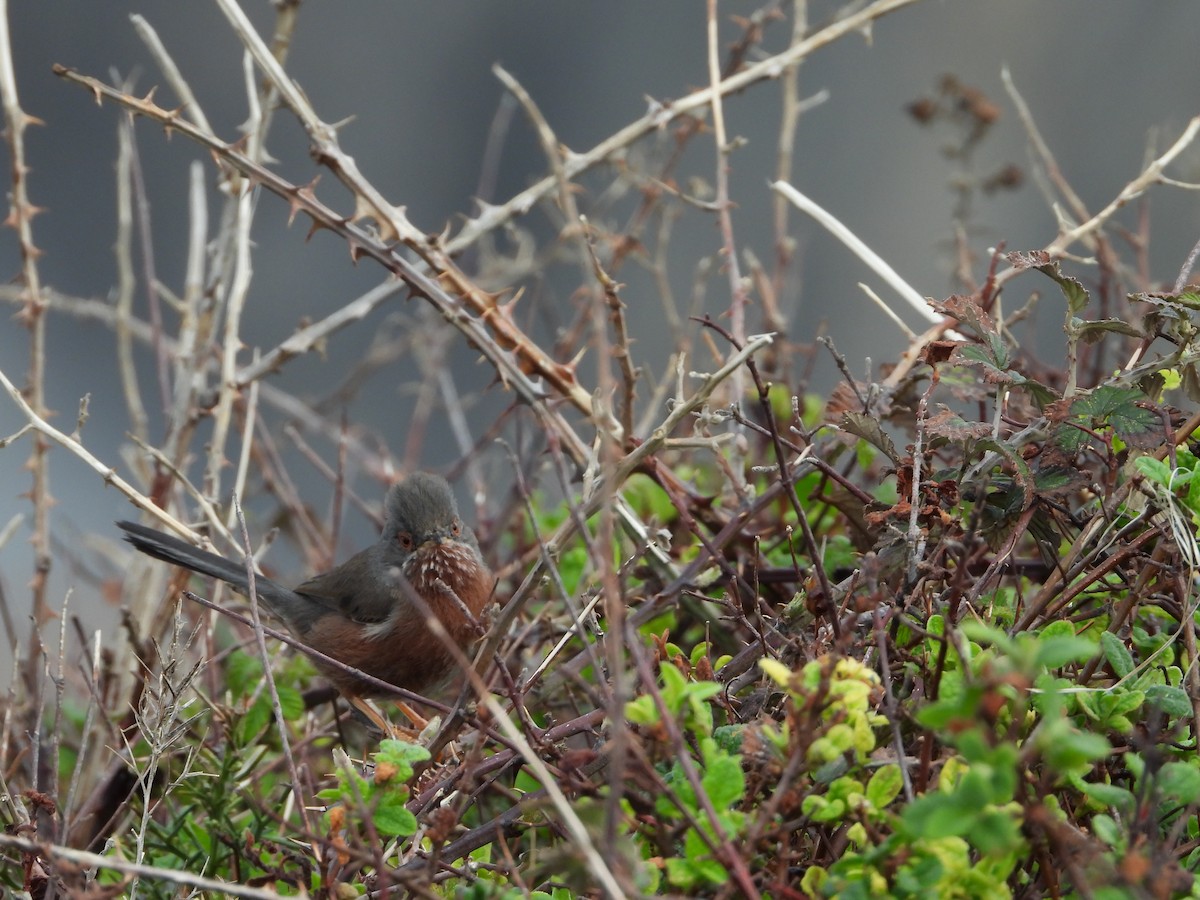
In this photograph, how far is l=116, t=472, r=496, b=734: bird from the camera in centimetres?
418

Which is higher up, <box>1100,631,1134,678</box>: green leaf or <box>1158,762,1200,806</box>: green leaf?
<box>1100,631,1134,678</box>: green leaf

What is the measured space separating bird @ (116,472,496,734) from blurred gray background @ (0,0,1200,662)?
377 cm

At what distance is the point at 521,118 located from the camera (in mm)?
8734

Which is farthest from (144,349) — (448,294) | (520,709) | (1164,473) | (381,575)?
(1164,473)

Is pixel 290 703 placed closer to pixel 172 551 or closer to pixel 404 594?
pixel 172 551

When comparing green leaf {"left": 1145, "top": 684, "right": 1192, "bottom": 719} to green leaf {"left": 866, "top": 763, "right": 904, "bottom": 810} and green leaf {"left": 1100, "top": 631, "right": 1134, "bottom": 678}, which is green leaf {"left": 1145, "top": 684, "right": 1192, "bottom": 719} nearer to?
green leaf {"left": 1100, "top": 631, "right": 1134, "bottom": 678}

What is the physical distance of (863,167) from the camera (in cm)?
840

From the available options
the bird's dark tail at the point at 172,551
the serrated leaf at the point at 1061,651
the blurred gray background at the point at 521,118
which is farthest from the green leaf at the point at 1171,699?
the blurred gray background at the point at 521,118

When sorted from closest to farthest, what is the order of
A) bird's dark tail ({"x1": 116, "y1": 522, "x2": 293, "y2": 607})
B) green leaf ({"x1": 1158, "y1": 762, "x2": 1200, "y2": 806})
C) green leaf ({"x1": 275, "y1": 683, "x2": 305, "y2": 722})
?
green leaf ({"x1": 1158, "y1": 762, "x2": 1200, "y2": 806})
green leaf ({"x1": 275, "y1": 683, "x2": 305, "y2": 722})
bird's dark tail ({"x1": 116, "y1": 522, "x2": 293, "y2": 607})

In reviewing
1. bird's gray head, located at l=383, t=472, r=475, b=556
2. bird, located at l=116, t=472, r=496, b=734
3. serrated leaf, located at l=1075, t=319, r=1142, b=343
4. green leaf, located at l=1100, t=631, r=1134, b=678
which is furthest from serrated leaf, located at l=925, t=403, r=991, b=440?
bird's gray head, located at l=383, t=472, r=475, b=556

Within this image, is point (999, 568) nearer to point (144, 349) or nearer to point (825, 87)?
point (825, 87)

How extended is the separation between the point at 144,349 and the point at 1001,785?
814 centimetres

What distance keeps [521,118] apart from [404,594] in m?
5.26

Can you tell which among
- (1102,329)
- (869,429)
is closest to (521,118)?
(869,429)
